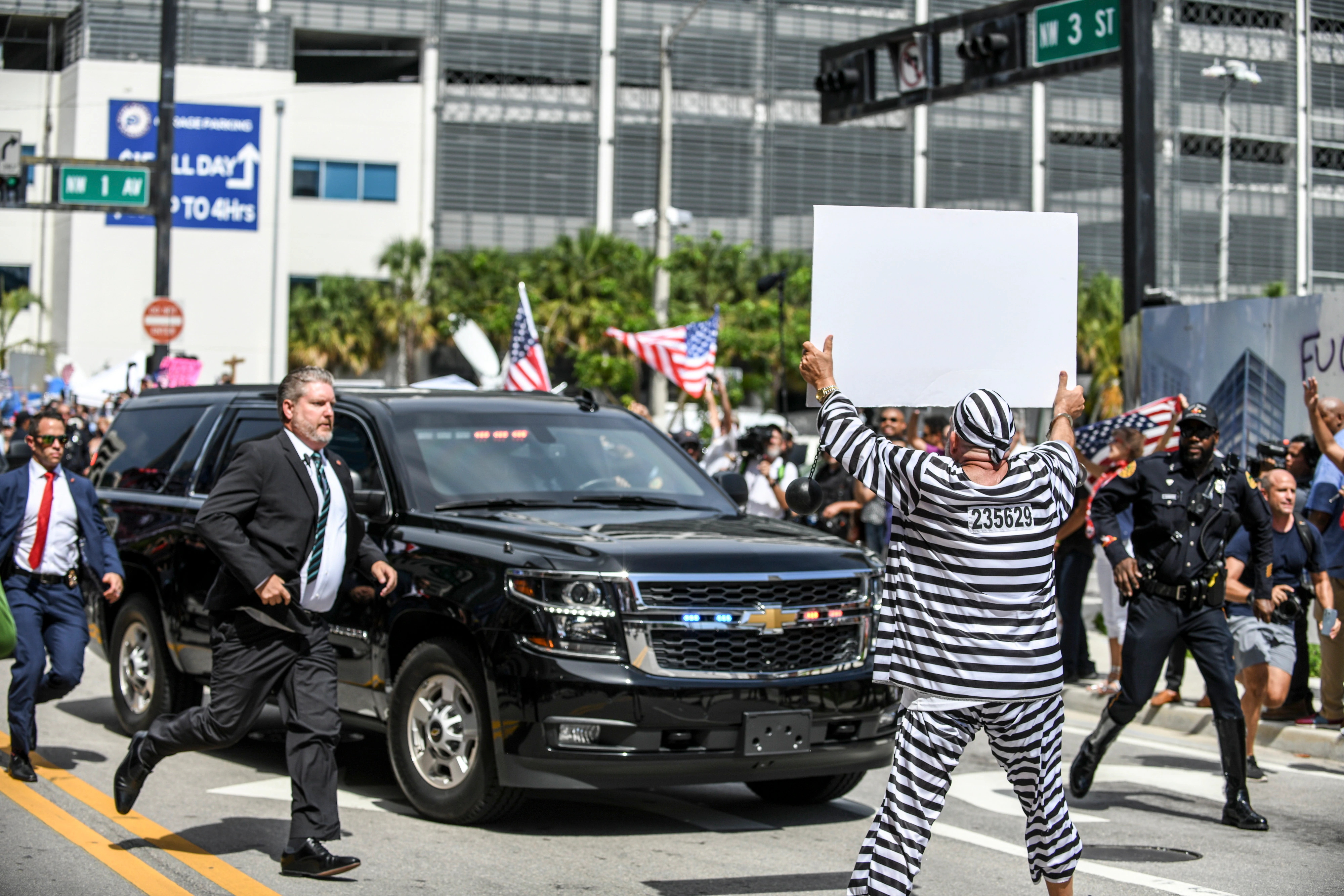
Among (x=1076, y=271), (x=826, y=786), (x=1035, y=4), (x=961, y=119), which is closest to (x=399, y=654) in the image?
(x=826, y=786)

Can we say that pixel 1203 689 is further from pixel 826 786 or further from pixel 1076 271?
pixel 1076 271

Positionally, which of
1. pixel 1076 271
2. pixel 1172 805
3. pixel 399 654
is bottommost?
pixel 1172 805

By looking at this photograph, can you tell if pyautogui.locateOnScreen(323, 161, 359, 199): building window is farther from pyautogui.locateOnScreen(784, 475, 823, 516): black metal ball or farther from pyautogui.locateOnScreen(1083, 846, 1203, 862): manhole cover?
pyautogui.locateOnScreen(784, 475, 823, 516): black metal ball

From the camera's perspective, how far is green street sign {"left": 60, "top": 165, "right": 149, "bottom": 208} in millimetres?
21719

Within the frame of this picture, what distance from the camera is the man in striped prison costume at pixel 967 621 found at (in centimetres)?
481

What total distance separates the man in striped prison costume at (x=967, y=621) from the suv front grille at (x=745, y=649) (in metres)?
1.70

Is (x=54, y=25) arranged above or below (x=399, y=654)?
above

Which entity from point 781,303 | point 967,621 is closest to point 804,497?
point 967,621

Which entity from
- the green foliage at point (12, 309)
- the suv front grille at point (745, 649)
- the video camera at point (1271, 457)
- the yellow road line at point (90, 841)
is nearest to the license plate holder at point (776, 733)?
the suv front grille at point (745, 649)

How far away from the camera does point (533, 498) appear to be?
7.75 meters

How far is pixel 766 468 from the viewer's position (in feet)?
48.0

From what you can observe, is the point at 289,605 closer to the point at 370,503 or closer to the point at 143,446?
the point at 370,503

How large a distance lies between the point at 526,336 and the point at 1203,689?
29.9 feet

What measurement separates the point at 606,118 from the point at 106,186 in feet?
116
